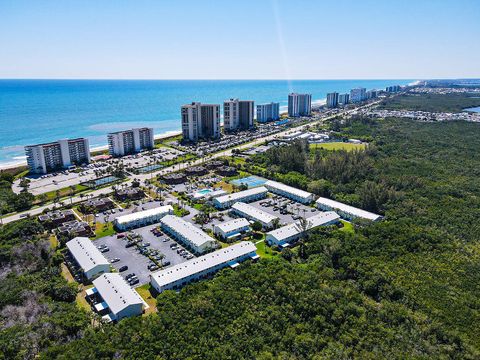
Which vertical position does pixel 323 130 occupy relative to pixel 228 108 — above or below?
below

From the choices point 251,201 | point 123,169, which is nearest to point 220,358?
point 251,201

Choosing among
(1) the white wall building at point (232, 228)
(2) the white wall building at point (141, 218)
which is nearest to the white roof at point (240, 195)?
(1) the white wall building at point (232, 228)

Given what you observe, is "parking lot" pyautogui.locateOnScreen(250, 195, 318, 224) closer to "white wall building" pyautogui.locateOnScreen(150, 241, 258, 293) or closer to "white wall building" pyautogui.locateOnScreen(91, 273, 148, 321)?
"white wall building" pyautogui.locateOnScreen(150, 241, 258, 293)

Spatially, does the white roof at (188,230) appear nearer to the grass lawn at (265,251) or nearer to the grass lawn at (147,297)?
the grass lawn at (265,251)

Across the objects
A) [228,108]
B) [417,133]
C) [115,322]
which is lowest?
[115,322]

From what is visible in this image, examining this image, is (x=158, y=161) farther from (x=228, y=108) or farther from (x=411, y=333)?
(x=411, y=333)

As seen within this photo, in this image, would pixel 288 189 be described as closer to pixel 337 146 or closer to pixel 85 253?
pixel 85 253

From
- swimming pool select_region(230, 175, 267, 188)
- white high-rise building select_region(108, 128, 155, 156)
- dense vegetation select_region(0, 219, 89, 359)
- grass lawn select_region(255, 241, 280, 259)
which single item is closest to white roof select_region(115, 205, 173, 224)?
dense vegetation select_region(0, 219, 89, 359)
